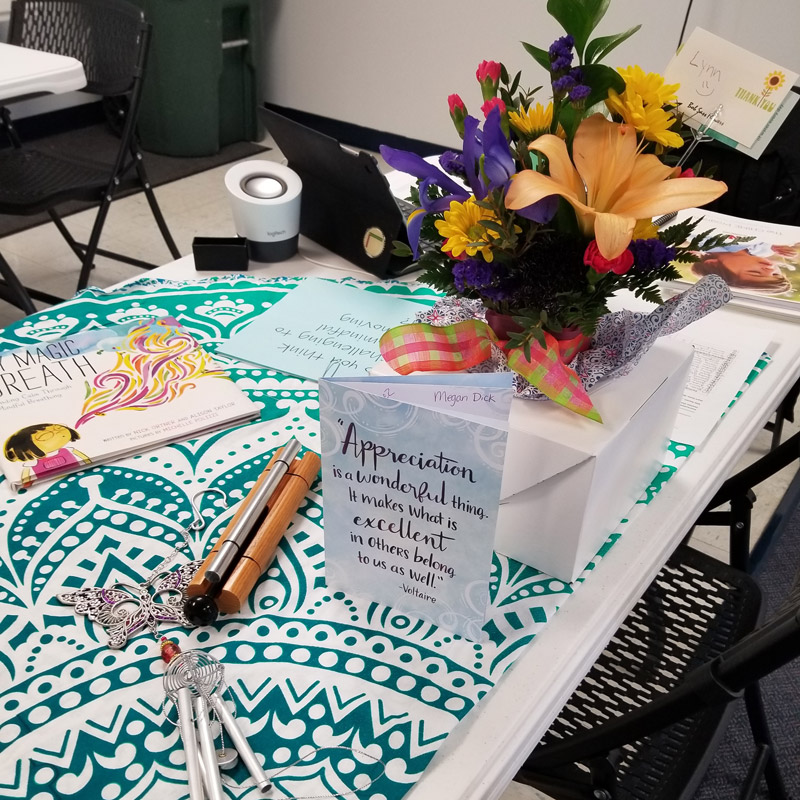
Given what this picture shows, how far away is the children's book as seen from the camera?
33.7 inches

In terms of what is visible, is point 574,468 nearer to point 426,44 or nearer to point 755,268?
point 755,268

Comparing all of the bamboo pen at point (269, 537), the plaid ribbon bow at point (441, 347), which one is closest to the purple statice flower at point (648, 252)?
the plaid ribbon bow at point (441, 347)

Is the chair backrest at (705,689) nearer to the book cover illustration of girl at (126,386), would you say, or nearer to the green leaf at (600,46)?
the green leaf at (600,46)

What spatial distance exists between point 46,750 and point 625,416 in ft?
1.80

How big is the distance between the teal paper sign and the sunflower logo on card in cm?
52

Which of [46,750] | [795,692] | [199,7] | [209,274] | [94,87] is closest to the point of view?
[46,750]

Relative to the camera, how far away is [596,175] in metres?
0.66

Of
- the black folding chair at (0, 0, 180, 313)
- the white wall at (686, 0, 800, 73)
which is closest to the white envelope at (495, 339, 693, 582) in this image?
the black folding chair at (0, 0, 180, 313)

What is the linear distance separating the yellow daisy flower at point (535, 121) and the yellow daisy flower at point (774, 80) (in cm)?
50

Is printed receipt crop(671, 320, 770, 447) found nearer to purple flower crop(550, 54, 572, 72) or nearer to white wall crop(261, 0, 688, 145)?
purple flower crop(550, 54, 572, 72)

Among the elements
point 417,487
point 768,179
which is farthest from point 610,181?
point 768,179

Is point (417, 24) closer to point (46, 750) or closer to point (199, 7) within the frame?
point (199, 7)


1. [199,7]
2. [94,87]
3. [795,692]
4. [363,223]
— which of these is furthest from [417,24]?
[795,692]

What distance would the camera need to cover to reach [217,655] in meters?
0.65
